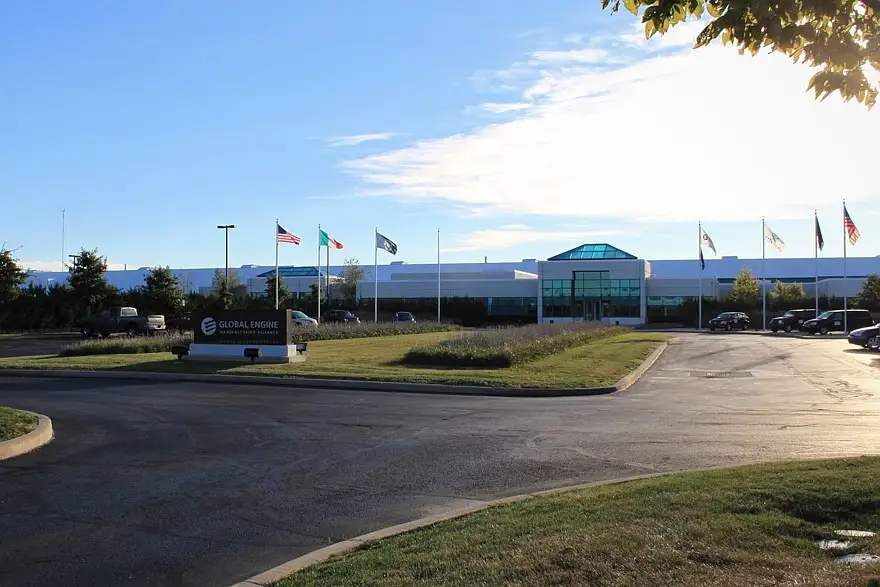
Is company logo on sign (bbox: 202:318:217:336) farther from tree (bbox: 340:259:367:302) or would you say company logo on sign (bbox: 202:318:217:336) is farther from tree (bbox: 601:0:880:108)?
tree (bbox: 340:259:367:302)

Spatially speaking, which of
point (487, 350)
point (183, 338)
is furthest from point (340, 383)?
point (183, 338)

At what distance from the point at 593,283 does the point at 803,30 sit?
72428mm

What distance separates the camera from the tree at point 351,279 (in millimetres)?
84750

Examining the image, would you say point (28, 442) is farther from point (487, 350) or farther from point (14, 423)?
point (487, 350)

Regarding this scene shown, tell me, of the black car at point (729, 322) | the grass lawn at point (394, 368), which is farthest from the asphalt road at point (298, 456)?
the black car at point (729, 322)

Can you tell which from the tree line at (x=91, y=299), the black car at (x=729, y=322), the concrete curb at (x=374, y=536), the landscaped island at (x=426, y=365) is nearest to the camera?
the concrete curb at (x=374, y=536)

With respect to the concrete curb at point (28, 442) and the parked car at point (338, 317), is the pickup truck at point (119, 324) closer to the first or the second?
the parked car at point (338, 317)

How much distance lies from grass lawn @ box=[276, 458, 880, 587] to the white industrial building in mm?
62132

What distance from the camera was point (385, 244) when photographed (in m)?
54.7

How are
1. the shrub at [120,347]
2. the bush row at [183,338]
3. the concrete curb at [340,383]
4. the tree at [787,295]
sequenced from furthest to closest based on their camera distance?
the tree at [787,295]
the bush row at [183,338]
the shrub at [120,347]
the concrete curb at [340,383]

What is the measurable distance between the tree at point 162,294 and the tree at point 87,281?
4292mm

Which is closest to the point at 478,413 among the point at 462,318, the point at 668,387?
the point at 668,387

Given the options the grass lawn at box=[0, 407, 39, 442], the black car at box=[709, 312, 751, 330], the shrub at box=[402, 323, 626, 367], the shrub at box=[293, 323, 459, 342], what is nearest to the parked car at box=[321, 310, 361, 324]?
the shrub at box=[293, 323, 459, 342]

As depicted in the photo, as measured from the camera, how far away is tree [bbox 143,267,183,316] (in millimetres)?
57688
